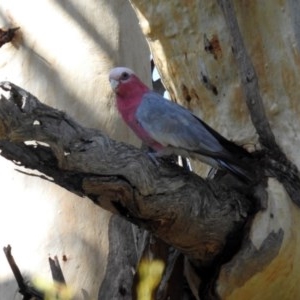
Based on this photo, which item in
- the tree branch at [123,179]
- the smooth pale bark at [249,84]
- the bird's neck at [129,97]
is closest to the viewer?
the tree branch at [123,179]

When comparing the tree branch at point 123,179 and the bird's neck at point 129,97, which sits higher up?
the bird's neck at point 129,97

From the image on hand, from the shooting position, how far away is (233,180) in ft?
5.65

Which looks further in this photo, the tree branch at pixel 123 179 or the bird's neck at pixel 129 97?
the bird's neck at pixel 129 97

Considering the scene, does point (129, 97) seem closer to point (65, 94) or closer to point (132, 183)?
point (65, 94)

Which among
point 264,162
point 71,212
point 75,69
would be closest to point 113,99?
point 75,69

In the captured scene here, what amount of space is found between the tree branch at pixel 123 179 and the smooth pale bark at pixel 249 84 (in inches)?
2.6

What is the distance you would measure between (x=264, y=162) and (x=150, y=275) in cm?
30

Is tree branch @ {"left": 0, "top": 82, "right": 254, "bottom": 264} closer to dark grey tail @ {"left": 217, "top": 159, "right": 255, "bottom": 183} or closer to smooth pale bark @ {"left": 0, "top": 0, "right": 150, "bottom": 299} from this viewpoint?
dark grey tail @ {"left": 217, "top": 159, "right": 255, "bottom": 183}

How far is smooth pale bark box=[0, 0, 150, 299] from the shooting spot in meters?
1.83

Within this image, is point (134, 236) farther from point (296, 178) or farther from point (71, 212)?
point (296, 178)

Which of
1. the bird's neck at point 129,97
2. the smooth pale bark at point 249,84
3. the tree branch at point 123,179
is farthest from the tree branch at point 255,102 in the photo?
the bird's neck at point 129,97

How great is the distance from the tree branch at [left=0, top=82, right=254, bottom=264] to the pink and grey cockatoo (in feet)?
0.16

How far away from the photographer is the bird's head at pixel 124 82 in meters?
1.86

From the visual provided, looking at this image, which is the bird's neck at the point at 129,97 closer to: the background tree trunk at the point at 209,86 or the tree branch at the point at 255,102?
the background tree trunk at the point at 209,86
